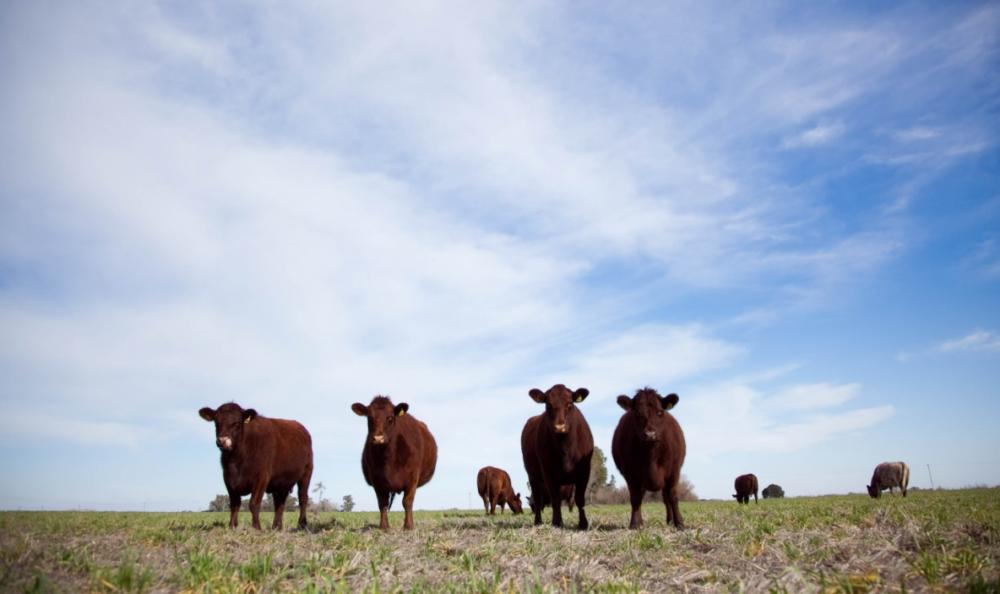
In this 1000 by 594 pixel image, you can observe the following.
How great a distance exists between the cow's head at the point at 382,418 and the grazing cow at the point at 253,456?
216cm

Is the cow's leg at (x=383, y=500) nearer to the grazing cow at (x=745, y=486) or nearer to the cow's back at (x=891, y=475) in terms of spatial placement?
the grazing cow at (x=745, y=486)

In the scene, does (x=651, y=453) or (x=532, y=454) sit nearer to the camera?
(x=651, y=453)

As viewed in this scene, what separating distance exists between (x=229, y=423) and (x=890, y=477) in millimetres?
44013

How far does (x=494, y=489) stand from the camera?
29.1m

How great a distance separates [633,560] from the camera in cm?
596

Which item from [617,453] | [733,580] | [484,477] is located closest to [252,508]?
[617,453]

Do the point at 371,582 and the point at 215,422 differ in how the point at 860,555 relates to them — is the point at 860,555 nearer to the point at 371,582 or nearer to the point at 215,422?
the point at 371,582

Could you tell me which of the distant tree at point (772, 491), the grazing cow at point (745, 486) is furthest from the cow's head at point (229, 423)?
the distant tree at point (772, 491)

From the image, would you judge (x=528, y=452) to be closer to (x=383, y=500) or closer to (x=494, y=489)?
(x=383, y=500)

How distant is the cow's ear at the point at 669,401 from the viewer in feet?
37.3

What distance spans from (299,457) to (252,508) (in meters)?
2.46

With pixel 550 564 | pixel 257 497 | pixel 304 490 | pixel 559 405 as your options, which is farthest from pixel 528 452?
pixel 550 564

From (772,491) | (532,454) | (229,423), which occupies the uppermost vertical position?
(229,423)

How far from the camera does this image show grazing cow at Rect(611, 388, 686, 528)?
34.8 feet
